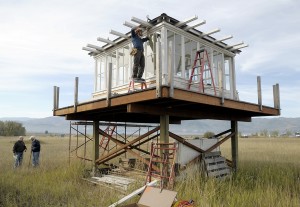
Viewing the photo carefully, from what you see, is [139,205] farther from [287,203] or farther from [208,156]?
[208,156]

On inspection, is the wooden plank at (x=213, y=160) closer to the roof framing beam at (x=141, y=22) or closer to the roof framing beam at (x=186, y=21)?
the roof framing beam at (x=186, y=21)

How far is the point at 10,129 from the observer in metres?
76.1

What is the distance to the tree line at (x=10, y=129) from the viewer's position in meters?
75.5

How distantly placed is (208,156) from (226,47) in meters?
4.84

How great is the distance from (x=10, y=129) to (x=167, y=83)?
77610mm

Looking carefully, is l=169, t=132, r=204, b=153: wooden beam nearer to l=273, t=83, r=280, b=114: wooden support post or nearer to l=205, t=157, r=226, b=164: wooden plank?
l=205, t=157, r=226, b=164: wooden plank

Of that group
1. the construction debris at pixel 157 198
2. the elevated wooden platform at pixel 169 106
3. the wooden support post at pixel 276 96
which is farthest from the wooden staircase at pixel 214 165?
the construction debris at pixel 157 198

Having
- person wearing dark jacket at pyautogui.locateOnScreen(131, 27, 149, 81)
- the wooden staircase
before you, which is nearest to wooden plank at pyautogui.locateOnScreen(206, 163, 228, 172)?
the wooden staircase

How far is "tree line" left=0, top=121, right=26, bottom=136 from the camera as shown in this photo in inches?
2972

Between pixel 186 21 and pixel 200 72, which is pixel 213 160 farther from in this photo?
pixel 186 21

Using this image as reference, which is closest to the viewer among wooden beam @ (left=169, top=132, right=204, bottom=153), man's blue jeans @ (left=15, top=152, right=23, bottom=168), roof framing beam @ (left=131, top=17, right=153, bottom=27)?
wooden beam @ (left=169, top=132, right=204, bottom=153)

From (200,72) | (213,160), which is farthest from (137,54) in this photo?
(213,160)

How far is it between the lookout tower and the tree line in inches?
2829

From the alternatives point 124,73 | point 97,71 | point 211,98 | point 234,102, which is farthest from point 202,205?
point 97,71
